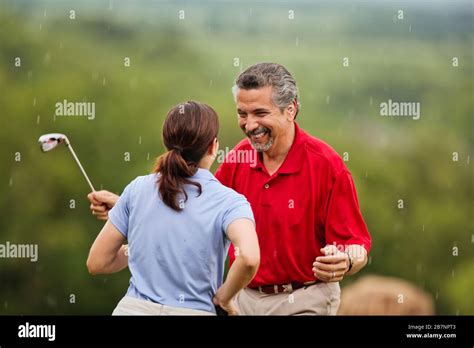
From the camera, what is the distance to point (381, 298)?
7.39m

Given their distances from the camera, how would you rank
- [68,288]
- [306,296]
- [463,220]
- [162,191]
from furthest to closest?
[463,220] → [68,288] → [306,296] → [162,191]

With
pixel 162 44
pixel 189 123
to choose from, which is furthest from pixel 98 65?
pixel 189 123

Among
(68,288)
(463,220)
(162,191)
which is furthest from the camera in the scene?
(463,220)

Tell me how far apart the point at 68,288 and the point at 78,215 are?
93cm

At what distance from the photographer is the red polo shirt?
3846 millimetres

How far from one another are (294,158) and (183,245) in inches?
43.3

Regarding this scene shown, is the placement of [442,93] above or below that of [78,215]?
above

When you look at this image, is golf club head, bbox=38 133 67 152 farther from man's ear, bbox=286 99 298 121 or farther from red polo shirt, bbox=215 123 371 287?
man's ear, bbox=286 99 298 121

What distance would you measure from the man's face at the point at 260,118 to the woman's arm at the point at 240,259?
1.00 meters

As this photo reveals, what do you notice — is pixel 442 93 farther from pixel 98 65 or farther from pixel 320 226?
pixel 320 226

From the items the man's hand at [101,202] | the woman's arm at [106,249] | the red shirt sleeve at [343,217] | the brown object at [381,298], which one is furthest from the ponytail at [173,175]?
the brown object at [381,298]

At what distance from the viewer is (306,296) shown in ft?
12.7
